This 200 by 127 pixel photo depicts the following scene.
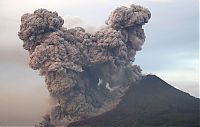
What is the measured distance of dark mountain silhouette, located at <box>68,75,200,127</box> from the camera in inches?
1981

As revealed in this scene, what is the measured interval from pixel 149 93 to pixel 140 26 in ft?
49.1

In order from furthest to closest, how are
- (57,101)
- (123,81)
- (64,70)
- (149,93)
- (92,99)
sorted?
(149,93), (123,81), (92,99), (57,101), (64,70)

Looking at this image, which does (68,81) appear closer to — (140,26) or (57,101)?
(57,101)

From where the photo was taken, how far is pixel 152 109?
56969mm

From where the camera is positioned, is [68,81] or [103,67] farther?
[103,67]

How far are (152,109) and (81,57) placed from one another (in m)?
14.4

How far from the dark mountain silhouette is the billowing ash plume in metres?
1.70

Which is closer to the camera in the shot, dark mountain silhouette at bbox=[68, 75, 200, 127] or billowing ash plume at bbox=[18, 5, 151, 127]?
billowing ash plume at bbox=[18, 5, 151, 127]

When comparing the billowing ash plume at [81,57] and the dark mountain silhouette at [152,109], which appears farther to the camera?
the dark mountain silhouette at [152,109]

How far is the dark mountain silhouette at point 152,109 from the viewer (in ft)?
165

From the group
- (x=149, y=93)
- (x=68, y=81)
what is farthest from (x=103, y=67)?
(x=149, y=93)

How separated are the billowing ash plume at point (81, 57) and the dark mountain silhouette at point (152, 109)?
170cm

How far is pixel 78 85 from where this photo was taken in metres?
47.8

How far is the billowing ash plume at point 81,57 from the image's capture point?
45031 millimetres
